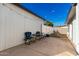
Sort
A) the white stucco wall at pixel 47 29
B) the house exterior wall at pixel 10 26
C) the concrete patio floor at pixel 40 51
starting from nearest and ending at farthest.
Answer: the concrete patio floor at pixel 40 51 < the house exterior wall at pixel 10 26 < the white stucco wall at pixel 47 29

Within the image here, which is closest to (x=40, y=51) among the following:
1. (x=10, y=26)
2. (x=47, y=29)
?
(x=10, y=26)

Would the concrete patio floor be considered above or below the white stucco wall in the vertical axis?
below

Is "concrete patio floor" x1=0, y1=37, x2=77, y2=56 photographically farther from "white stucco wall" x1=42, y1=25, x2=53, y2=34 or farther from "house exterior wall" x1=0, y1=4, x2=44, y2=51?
"white stucco wall" x1=42, y1=25, x2=53, y2=34

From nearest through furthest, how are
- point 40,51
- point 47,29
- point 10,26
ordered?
point 40,51
point 10,26
point 47,29

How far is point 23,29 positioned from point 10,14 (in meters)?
3.13

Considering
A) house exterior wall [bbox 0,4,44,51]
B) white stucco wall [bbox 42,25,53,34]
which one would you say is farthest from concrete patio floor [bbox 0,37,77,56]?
white stucco wall [bbox 42,25,53,34]

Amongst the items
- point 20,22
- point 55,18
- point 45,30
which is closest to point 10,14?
point 20,22

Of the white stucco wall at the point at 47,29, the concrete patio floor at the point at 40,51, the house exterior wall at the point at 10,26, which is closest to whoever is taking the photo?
the concrete patio floor at the point at 40,51

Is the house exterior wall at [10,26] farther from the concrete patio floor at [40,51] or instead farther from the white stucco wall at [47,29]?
the white stucco wall at [47,29]

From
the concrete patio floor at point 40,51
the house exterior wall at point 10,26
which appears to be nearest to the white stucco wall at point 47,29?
the house exterior wall at point 10,26

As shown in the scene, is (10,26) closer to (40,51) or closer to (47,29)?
(40,51)

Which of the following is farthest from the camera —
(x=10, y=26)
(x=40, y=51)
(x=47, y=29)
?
(x=47, y=29)

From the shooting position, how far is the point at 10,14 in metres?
8.76

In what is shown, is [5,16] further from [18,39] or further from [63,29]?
[63,29]
